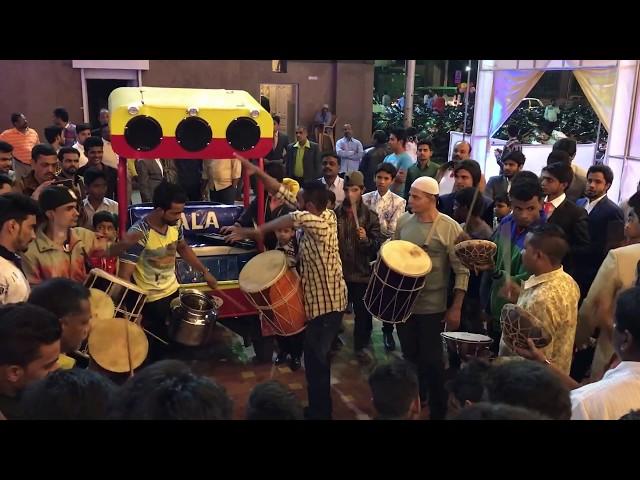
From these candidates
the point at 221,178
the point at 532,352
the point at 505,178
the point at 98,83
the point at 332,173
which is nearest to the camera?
the point at 532,352

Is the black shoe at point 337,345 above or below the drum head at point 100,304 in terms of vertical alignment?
below

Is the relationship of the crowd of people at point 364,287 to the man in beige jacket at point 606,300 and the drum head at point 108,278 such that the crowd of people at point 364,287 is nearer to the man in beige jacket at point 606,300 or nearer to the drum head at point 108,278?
the man in beige jacket at point 606,300

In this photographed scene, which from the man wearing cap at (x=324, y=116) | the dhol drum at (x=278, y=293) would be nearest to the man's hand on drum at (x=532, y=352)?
the dhol drum at (x=278, y=293)

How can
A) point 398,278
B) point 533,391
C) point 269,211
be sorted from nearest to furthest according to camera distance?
point 533,391 → point 398,278 → point 269,211

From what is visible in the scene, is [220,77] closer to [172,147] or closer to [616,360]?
[172,147]

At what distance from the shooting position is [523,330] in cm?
293

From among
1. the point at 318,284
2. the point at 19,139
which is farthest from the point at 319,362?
the point at 19,139

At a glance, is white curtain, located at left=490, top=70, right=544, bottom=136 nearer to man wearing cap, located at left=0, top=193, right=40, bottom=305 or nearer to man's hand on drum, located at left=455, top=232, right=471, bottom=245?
man's hand on drum, located at left=455, top=232, right=471, bottom=245

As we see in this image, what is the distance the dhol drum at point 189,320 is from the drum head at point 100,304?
0.69 metres

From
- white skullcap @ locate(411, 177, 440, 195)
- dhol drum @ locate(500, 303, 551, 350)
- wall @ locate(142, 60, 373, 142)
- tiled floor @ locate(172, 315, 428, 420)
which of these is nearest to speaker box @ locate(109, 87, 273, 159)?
white skullcap @ locate(411, 177, 440, 195)

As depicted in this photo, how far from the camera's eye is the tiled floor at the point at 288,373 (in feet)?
15.3

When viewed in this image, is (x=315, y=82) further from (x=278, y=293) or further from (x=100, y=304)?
(x=100, y=304)

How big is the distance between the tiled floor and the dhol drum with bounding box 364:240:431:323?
88 cm

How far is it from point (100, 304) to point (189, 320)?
0.85 metres
